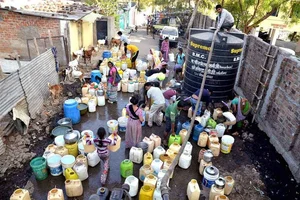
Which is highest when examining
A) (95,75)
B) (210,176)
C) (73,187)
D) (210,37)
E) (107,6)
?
(107,6)

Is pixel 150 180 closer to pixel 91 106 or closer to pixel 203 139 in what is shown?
pixel 203 139

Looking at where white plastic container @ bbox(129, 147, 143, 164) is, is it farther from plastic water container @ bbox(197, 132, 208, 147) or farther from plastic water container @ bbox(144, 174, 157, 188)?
plastic water container @ bbox(197, 132, 208, 147)

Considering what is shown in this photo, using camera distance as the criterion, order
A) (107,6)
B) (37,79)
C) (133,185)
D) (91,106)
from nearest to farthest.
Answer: (133,185)
(37,79)
(91,106)
(107,6)

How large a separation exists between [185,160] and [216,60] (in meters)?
4.32

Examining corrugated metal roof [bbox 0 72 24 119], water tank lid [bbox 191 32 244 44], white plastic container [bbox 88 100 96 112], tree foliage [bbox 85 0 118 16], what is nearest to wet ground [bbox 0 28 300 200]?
white plastic container [bbox 88 100 96 112]

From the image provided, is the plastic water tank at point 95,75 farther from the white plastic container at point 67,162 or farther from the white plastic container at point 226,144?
the white plastic container at point 226,144

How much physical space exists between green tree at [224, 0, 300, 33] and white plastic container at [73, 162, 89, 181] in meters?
14.3

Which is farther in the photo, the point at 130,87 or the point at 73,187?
the point at 130,87

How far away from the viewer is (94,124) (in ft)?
24.8

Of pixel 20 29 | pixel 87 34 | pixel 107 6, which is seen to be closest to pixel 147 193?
pixel 20 29

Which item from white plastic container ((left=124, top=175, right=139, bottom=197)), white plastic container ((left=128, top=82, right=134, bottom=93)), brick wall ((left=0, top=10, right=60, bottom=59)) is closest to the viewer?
white plastic container ((left=124, top=175, right=139, bottom=197))

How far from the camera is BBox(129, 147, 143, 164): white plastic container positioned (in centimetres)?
575

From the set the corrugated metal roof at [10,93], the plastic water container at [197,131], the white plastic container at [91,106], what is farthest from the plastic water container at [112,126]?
the corrugated metal roof at [10,93]

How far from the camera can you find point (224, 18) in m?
8.26
